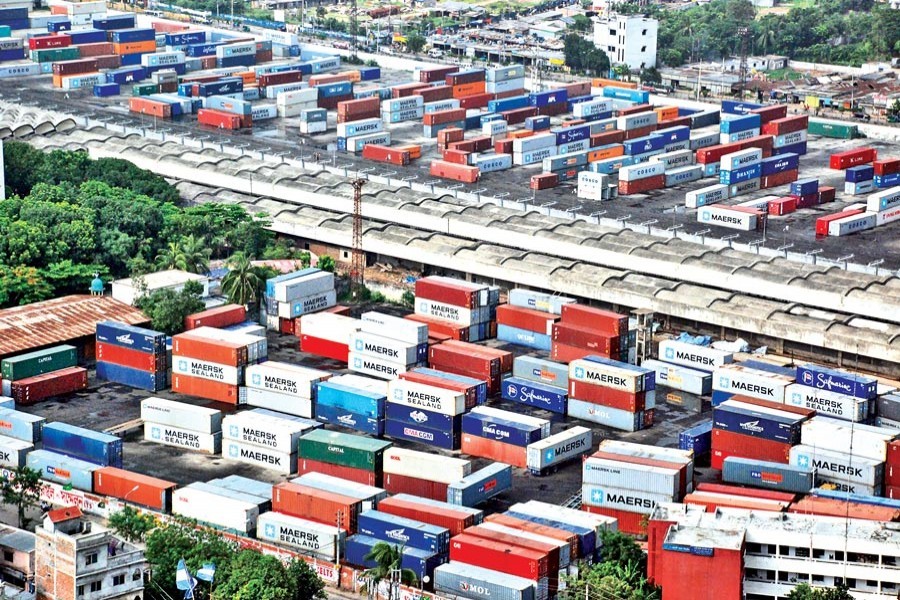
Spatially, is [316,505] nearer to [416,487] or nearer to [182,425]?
[416,487]

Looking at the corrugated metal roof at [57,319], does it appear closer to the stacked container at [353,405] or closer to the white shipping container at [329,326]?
the white shipping container at [329,326]

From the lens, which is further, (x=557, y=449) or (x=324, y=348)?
(x=324, y=348)

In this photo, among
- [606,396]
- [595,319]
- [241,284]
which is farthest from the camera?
[241,284]

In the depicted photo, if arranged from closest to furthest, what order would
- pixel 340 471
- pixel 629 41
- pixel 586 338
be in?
pixel 340 471
pixel 586 338
pixel 629 41

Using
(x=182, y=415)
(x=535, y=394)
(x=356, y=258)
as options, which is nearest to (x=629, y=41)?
(x=356, y=258)


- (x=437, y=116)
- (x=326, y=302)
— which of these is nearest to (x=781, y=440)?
(x=326, y=302)

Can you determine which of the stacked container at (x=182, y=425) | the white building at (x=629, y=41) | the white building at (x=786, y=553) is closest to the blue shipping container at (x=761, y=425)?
the white building at (x=786, y=553)

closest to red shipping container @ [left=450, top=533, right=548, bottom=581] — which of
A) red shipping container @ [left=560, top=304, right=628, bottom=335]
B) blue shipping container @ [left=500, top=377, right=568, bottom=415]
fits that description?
blue shipping container @ [left=500, top=377, right=568, bottom=415]
